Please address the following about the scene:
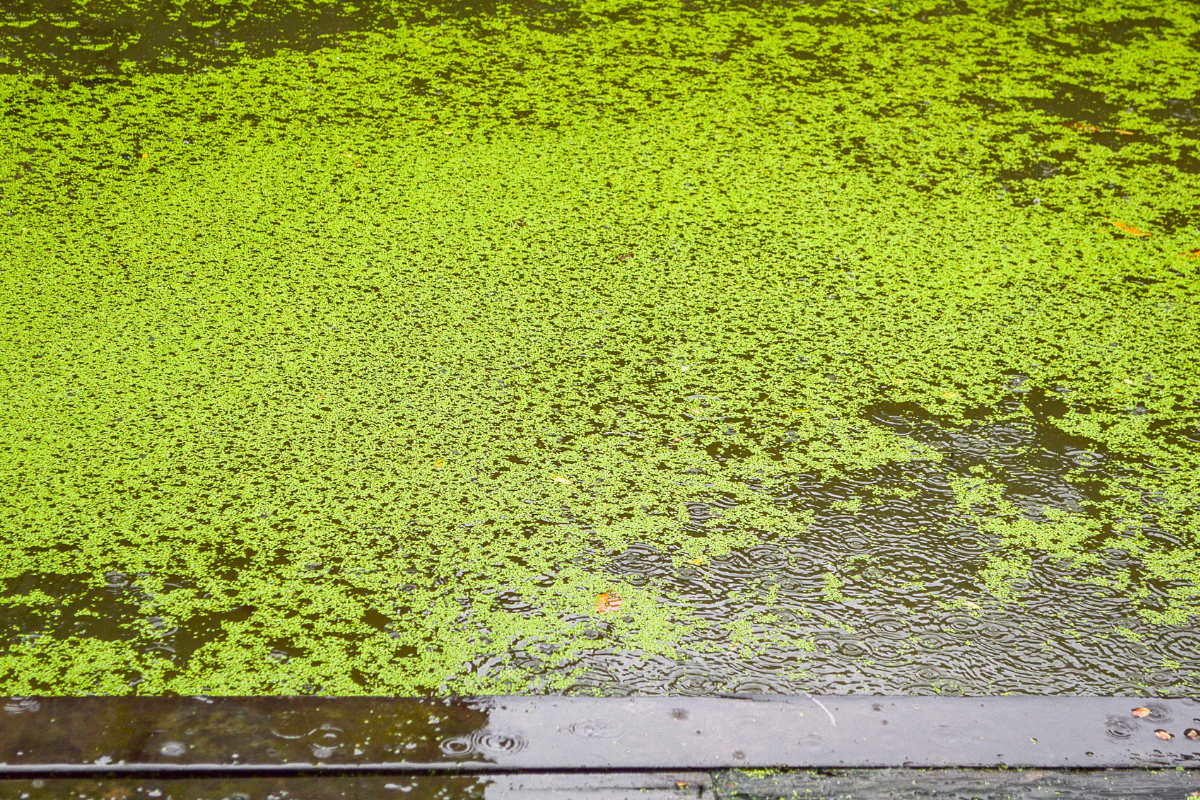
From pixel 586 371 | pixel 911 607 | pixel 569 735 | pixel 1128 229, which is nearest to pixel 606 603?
pixel 569 735

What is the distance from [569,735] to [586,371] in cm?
66

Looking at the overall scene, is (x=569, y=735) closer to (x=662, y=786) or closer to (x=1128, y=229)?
(x=662, y=786)

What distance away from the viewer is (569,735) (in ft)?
3.07

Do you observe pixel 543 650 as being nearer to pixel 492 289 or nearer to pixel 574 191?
pixel 492 289

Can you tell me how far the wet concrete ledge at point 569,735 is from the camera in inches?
35.3

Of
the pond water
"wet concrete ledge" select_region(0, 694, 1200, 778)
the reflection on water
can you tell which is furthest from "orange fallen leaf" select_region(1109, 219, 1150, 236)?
"wet concrete ledge" select_region(0, 694, 1200, 778)

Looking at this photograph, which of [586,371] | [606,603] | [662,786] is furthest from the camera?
[586,371]

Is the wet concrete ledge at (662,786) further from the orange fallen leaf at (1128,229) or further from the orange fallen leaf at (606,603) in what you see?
the orange fallen leaf at (1128,229)

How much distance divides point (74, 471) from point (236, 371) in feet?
0.91

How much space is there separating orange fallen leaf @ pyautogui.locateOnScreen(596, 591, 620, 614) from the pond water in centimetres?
1

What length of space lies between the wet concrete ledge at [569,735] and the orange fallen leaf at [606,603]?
5.2 inches

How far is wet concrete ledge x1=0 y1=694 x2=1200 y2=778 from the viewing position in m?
0.90

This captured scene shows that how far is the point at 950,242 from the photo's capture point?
183 cm

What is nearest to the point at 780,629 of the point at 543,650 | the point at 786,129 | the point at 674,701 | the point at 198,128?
the point at 674,701
